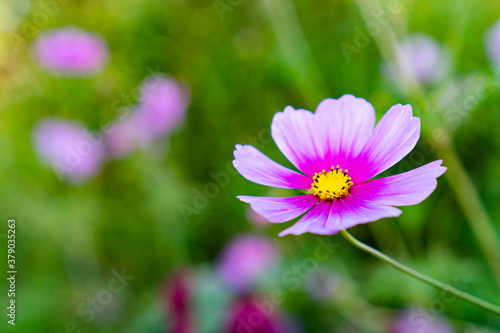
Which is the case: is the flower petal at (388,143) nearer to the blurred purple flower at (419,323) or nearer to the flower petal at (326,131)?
the flower petal at (326,131)

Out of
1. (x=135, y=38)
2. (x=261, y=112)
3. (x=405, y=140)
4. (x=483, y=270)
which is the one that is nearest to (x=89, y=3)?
(x=135, y=38)

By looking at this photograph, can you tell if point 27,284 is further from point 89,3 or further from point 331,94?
point 89,3

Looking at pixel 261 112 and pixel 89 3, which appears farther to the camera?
pixel 89 3

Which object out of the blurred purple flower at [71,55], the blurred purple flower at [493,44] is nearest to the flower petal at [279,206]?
the blurred purple flower at [493,44]

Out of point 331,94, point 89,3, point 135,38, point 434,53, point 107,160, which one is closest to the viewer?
point 434,53

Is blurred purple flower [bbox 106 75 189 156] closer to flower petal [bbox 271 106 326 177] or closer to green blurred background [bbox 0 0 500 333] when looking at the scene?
green blurred background [bbox 0 0 500 333]

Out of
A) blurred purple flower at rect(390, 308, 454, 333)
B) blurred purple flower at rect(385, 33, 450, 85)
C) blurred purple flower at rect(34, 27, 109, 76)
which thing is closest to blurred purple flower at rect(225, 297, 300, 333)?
blurred purple flower at rect(390, 308, 454, 333)
